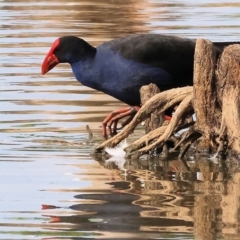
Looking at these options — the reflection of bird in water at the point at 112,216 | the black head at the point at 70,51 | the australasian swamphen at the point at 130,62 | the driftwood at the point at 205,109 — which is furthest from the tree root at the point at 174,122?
the reflection of bird in water at the point at 112,216

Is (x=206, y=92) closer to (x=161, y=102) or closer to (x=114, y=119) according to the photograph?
(x=161, y=102)

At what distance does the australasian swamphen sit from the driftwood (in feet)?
2.03

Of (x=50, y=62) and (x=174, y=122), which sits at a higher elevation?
(x=50, y=62)

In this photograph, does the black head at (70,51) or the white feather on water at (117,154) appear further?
the black head at (70,51)

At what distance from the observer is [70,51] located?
34.1 feet

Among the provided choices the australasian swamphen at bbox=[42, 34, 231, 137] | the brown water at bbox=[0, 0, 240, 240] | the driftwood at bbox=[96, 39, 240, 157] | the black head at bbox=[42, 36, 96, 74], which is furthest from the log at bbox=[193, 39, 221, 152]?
the black head at bbox=[42, 36, 96, 74]

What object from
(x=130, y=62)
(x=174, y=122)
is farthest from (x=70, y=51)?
(x=174, y=122)

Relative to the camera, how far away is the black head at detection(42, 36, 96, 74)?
10320 mm

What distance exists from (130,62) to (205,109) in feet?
4.21

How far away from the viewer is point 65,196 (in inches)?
305

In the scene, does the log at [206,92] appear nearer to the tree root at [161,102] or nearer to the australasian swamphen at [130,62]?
the tree root at [161,102]

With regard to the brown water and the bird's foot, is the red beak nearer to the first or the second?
the brown water

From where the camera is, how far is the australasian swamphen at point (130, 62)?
10070 millimetres

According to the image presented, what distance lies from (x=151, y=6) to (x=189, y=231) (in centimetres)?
1887
